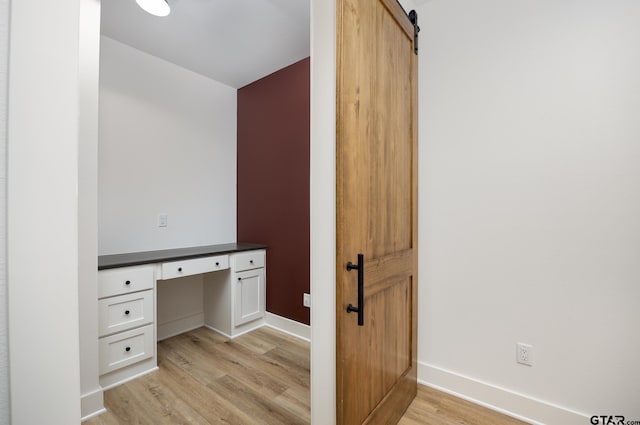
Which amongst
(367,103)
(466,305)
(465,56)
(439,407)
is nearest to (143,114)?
(367,103)

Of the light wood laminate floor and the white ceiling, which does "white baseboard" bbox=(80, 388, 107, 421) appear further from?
the white ceiling

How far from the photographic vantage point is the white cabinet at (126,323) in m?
2.00

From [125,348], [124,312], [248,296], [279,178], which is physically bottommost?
[125,348]

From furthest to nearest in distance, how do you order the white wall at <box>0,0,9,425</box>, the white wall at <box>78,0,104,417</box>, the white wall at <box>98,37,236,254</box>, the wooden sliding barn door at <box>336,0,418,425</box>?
1. the white wall at <box>98,37,236,254</box>
2. the white wall at <box>78,0,104,417</box>
3. the wooden sliding barn door at <box>336,0,418,425</box>
4. the white wall at <box>0,0,9,425</box>

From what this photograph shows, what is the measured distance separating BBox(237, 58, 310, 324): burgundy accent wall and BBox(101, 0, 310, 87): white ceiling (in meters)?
0.29

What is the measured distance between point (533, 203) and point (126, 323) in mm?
2853

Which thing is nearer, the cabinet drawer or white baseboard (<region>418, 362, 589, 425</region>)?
white baseboard (<region>418, 362, 589, 425</region>)

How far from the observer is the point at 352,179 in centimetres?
127

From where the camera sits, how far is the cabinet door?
9.32 ft

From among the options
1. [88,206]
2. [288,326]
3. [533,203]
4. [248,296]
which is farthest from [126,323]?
[533,203]

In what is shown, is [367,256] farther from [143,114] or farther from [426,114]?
[143,114]

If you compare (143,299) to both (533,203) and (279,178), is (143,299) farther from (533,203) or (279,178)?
(533,203)

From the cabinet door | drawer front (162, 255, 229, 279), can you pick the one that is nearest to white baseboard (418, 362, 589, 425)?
the cabinet door

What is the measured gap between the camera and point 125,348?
82.9 inches
